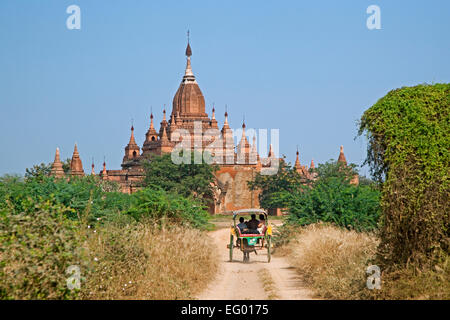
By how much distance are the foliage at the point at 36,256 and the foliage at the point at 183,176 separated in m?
42.0

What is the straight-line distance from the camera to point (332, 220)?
738 inches

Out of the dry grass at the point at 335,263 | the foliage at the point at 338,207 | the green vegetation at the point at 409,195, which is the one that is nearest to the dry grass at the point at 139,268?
the dry grass at the point at 335,263

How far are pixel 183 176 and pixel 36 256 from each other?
44920 millimetres

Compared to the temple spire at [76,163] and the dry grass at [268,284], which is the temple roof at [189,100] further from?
the dry grass at [268,284]

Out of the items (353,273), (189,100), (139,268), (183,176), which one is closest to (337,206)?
(353,273)

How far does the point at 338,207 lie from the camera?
18875 millimetres

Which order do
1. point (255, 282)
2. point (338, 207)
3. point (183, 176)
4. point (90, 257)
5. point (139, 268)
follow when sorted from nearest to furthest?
point (90, 257) < point (139, 268) < point (255, 282) < point (338, 207) < point (183, 176)

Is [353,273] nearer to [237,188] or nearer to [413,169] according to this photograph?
[413,169]

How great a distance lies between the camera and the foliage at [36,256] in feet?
24.6

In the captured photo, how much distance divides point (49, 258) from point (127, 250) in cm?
243

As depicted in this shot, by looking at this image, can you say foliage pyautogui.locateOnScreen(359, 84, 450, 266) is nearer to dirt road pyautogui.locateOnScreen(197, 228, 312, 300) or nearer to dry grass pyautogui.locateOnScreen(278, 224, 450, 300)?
dry grass pyautogui.locateOnScreen(278, 224, 450, 300)
